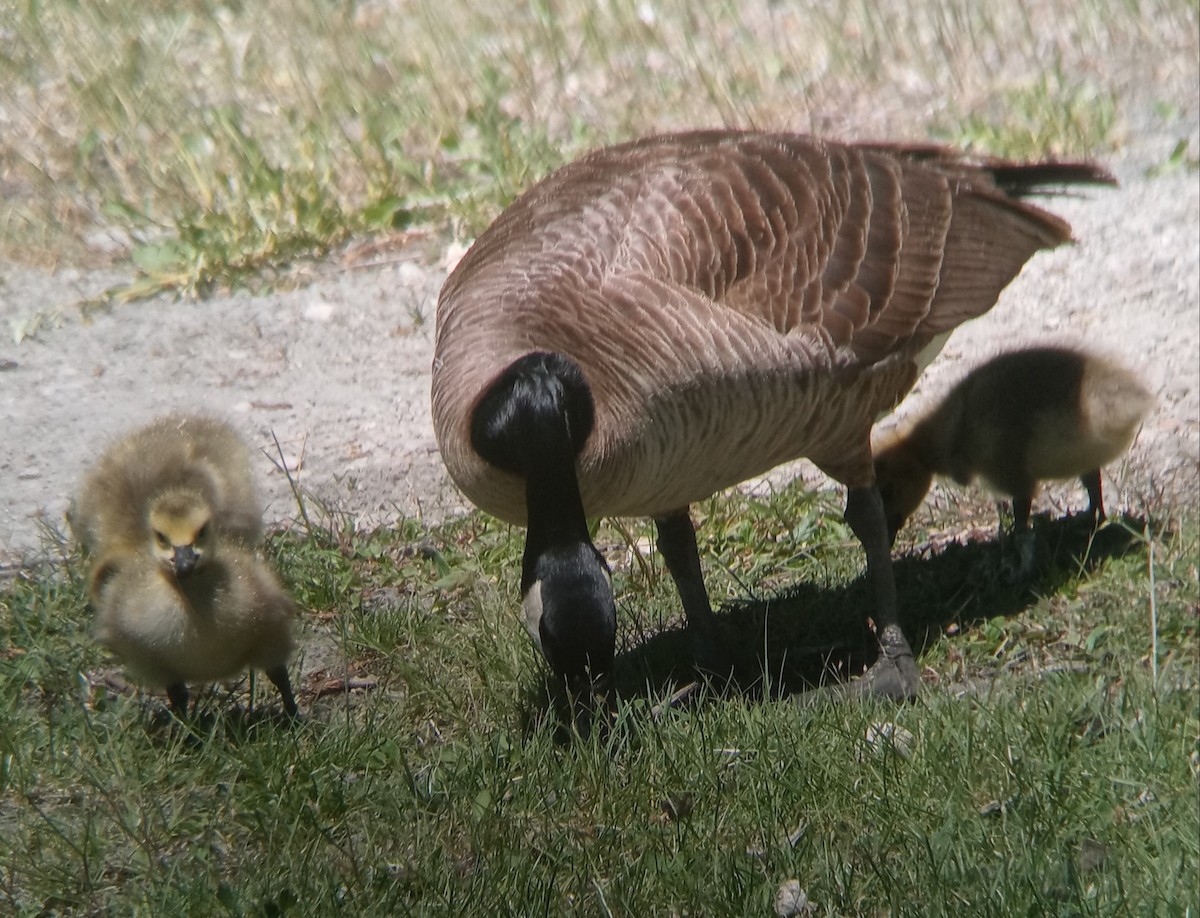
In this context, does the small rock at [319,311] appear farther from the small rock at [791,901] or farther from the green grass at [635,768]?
the small rock at [791,901]

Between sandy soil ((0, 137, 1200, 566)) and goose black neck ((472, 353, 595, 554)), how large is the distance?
2.03 metres

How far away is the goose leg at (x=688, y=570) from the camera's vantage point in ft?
16.6

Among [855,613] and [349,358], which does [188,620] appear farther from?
[349,358]

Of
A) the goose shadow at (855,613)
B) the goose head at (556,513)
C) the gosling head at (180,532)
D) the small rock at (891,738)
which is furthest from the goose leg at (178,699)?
the small rock at (891,738)

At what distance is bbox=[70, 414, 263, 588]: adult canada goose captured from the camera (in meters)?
4.33

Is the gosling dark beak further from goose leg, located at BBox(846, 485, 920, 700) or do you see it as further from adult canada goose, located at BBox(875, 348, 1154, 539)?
adult canada goose, located at BBox(875, 348, 1154, 539)

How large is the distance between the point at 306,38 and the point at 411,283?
3.20m

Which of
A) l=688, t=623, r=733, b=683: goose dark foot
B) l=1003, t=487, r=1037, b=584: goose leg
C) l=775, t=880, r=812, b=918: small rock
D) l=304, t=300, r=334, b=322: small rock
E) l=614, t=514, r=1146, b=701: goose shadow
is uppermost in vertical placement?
l=304, t=300, r=334, b=322: small rock

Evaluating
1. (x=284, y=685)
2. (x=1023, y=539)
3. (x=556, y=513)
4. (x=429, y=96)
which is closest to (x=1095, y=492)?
(x=1023, y=539)

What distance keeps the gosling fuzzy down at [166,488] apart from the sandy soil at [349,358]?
2.44ft

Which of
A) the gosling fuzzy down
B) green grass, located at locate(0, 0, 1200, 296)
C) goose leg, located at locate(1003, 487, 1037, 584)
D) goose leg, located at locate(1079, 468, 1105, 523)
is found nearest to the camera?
the gosling fuzzy down

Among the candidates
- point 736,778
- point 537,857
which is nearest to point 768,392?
point 736,778

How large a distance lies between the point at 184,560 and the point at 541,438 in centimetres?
112

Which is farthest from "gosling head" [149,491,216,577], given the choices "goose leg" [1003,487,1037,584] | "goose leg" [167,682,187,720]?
"goose leg" [1003,487,1037,584]
